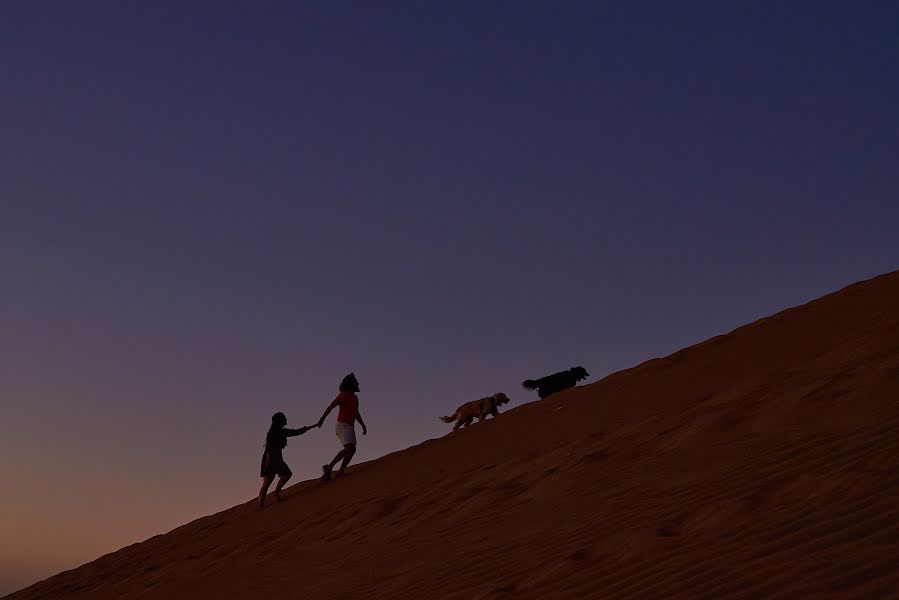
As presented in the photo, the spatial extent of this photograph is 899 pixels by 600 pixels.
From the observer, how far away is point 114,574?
1302cm

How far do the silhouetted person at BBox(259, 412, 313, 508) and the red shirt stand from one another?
81 centimetres

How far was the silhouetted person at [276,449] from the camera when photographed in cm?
1319

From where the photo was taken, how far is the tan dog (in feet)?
53.3

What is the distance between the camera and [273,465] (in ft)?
43.7

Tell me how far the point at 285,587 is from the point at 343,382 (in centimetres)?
534

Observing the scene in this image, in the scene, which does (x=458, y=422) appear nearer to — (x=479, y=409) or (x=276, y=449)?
(x=479, y=409)

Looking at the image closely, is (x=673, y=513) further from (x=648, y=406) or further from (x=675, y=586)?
(x=648, y=406)

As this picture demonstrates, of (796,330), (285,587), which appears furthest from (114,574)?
(796,330)

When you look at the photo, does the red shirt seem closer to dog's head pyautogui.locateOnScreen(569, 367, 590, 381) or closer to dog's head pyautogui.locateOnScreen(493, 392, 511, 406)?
dog's head pyautogui.locateOnScreen(493, 392, 511, 406)

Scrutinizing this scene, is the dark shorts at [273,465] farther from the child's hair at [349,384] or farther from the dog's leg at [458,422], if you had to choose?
the dog's leg at [458,422]

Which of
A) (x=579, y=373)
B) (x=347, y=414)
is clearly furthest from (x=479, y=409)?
(x=347, y=414)

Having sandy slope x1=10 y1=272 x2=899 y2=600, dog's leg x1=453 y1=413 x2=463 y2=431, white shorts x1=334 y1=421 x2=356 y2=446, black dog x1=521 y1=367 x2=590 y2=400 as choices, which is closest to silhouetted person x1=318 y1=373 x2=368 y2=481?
white shorts x1=334 y1=421 x2=356 y2=446

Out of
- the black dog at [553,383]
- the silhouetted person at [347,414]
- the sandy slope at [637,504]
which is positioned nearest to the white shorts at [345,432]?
the silhouetted person at [347,414]

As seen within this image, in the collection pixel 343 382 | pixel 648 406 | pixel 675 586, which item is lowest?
pixel 675 586
